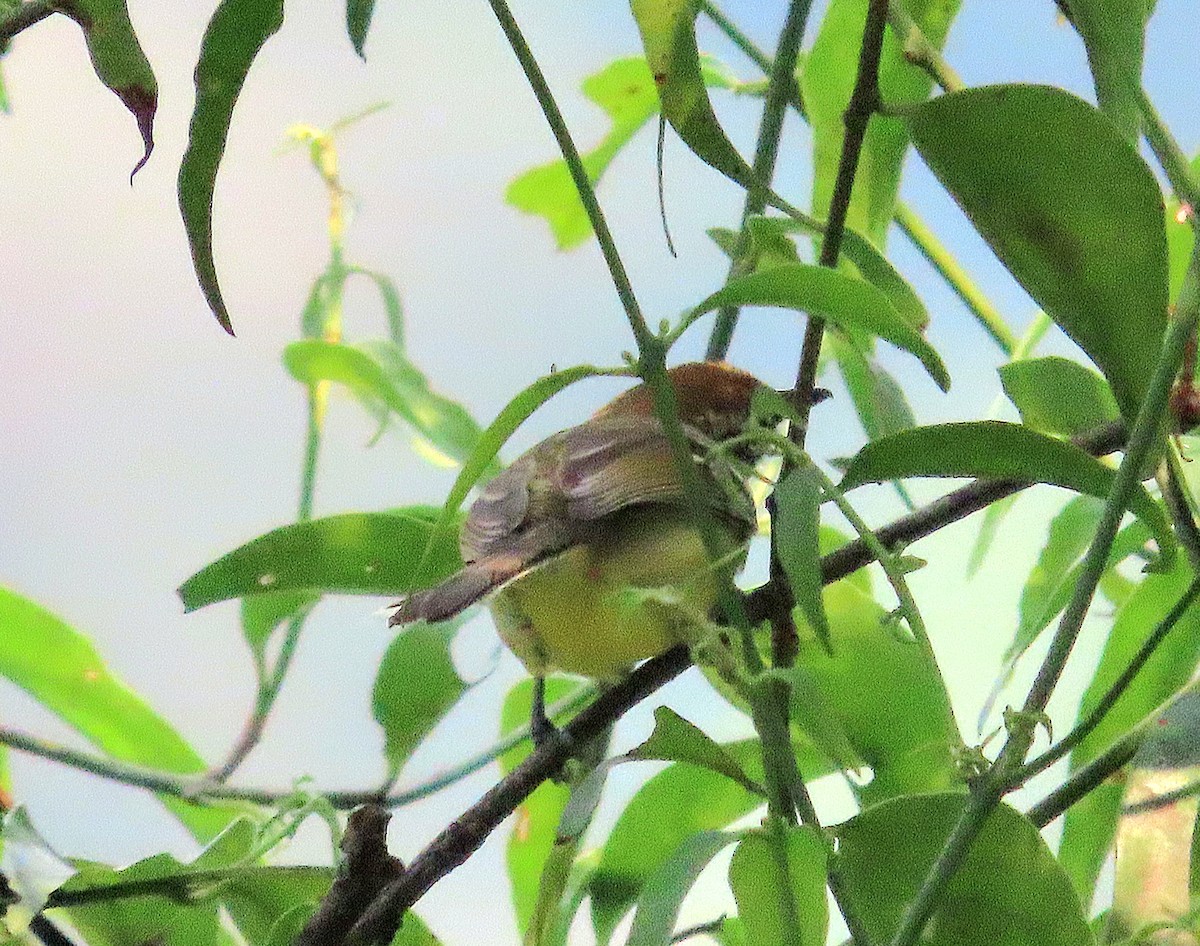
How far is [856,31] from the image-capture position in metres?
0.79

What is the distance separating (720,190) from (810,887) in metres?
1.44

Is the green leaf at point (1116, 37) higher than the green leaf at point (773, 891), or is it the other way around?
the green leaf at point (1116, 37)

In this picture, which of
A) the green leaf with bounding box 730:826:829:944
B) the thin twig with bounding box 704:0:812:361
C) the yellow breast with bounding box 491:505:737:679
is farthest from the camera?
the yellow breast with bounding box 491:505:737:679

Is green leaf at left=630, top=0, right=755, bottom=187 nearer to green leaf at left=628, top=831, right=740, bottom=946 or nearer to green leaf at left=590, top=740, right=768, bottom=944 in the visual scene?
green leaf at left=628, top=831, right=740, bottom=946

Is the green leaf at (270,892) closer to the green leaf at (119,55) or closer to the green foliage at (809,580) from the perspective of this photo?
the green foliage at (809,580)

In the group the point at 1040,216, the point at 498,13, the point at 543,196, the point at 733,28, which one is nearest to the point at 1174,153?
the point at 1040,216

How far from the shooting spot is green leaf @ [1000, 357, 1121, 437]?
75 centimetres

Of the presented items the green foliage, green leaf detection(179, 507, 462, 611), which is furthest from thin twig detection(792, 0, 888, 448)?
green leaf detection(179, 507, 462, 611)

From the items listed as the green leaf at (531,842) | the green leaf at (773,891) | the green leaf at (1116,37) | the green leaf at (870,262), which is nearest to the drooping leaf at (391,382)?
the green leaf at (531,842)

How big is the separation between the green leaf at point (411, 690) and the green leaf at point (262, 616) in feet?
0.31

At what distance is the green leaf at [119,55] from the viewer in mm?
523

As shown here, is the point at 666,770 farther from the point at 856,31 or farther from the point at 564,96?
the point at 564,96

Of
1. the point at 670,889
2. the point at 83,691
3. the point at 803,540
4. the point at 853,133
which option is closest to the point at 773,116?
the point at 853,133

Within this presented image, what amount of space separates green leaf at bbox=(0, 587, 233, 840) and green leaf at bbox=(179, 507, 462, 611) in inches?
9.9
